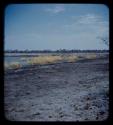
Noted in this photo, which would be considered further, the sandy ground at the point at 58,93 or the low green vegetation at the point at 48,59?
the low green vegetation at the point at 48,59

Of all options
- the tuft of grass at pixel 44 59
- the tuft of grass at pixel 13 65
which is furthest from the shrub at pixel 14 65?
the tuft of grass at pixel 44 59

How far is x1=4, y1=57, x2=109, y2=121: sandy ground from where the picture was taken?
7.93 feet

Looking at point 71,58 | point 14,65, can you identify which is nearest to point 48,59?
point 71,58

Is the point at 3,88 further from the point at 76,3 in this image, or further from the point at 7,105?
the point at 76,3

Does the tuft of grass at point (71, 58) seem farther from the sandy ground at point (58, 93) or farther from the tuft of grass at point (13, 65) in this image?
the tuft of grass at point (13, 65)

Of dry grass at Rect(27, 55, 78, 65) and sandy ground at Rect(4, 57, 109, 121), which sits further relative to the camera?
dry grass at Rect(27, 55, 78, 65)

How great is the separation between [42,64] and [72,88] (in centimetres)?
34

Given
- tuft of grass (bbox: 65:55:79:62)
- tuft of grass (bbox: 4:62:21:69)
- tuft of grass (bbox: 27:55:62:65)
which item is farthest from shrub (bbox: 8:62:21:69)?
tuft of grass (bbox: 65:55:79:62)

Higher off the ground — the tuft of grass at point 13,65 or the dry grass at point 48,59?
the dry grass at point 48,59

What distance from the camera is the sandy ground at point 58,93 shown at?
7.93 feet

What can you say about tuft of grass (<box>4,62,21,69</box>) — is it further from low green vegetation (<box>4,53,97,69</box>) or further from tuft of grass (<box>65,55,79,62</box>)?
tuft of grass (<box>65,55,79,62</box>)

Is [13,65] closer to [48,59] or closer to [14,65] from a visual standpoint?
[14,65]

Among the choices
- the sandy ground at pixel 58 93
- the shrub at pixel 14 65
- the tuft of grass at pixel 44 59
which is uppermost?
the tuft of grass at pixel 44 59

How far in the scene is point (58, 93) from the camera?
2.66m
